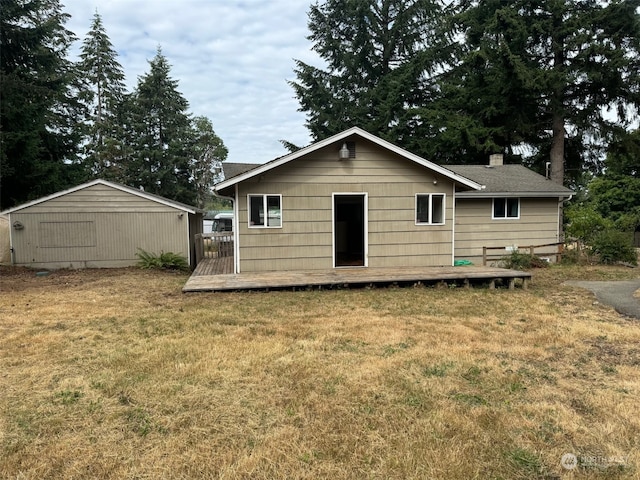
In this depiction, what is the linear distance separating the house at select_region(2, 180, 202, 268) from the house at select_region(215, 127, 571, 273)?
359 cm

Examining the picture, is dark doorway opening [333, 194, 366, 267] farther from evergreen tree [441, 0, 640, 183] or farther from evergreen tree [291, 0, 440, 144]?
evergreen tree [291, 0, 440, 144]

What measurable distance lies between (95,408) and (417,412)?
8.32 ft

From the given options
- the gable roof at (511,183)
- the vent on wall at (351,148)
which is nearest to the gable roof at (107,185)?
the vent on wall at (351,148)

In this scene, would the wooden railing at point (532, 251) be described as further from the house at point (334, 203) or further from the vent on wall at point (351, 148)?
the vent on wall at point (351, 148)

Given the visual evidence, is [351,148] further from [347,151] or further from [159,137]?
[159,137]

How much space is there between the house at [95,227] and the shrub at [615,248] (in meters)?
13.5

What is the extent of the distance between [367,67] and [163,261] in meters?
18.2

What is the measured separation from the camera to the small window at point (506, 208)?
13.1 m

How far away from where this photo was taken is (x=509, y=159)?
67.7ft

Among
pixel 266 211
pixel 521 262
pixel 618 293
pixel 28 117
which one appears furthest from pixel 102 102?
pixel 618 293

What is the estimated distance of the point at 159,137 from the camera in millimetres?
29844

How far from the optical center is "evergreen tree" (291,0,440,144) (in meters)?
22.1

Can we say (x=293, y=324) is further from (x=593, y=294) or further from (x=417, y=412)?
(x=593, y=294)

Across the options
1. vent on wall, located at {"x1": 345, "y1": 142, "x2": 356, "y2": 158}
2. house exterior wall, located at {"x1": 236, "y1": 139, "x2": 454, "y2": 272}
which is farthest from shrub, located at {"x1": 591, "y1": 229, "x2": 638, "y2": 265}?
vent on wall, located at {"x1": 345, "y1": 142, "x2": 356, "y2": 158}
